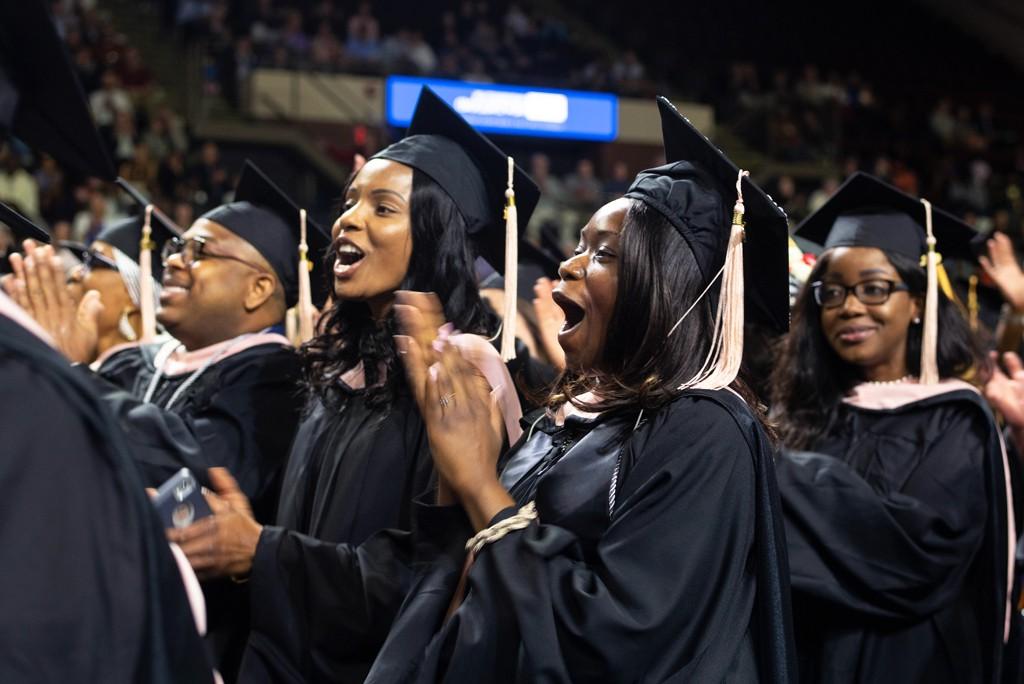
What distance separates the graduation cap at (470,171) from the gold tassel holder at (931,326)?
142cm

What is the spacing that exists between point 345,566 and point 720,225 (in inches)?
43.2

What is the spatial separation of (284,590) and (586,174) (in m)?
12.9

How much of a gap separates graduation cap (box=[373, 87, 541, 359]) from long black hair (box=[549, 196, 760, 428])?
0.77 m

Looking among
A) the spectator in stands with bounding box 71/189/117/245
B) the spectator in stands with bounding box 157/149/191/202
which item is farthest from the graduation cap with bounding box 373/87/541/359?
the spectator in stands with bounding box 157/149/191/202

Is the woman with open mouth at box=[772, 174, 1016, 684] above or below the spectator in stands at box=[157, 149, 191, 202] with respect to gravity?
below

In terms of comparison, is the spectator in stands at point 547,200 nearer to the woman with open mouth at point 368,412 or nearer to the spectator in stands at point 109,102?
A: the spectator in stands at point 109,102

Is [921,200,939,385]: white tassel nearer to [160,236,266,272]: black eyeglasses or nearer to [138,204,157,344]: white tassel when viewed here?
[160,236,266,272]: black eyeglasses

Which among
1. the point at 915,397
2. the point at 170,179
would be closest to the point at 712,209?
the point at 915,397

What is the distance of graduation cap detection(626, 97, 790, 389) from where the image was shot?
2320 mm

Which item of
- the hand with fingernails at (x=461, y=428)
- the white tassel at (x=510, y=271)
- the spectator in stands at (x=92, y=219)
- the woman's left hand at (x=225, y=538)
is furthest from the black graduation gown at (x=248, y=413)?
the spectator in stands at (x=92, y=219)

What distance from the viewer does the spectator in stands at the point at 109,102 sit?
12469 mm

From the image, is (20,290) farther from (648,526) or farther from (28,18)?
(648,526)

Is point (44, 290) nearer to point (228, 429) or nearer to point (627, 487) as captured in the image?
point (228, 429)

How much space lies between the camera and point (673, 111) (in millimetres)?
2512
